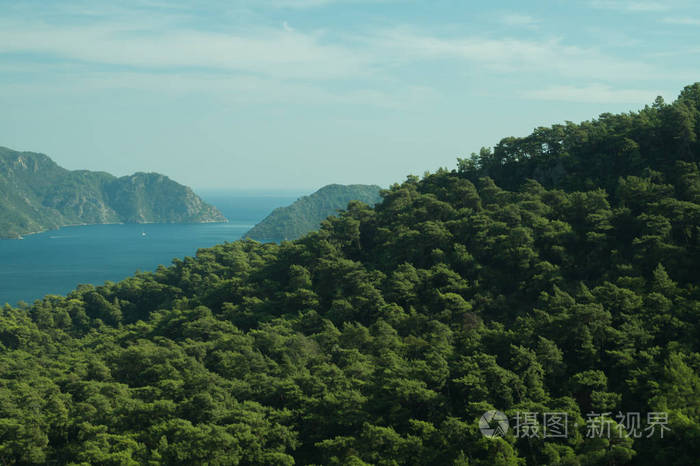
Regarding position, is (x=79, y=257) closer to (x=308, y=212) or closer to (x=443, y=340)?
(x=308, y=212)

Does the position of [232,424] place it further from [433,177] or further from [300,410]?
[433,177]

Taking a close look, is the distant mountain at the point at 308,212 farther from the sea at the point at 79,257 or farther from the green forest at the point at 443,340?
the green forest at the point at 443,340

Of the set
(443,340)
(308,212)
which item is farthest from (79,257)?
(443,340)

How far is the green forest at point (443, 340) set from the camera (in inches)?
894

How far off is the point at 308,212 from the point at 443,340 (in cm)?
14267

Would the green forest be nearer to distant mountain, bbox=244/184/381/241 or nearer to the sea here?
the sea

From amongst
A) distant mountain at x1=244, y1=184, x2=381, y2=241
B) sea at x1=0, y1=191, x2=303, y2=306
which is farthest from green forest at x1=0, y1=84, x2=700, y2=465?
distant mountain at x1=244, y1=184, x2=381, y2=241

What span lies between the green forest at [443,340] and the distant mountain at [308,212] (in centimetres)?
10393

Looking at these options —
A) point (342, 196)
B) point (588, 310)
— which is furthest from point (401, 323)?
point (342, 196)

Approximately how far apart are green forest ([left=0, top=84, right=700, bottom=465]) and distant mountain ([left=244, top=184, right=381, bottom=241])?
4092 inches

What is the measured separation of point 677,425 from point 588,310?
7.02m

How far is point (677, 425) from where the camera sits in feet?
66.3

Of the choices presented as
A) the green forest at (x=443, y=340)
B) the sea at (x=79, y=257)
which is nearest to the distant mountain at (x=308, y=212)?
the sea at (x=79, y=257)

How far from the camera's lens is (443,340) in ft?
96.4
